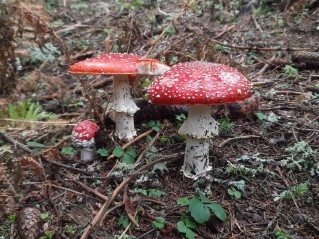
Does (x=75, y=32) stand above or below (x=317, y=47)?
below

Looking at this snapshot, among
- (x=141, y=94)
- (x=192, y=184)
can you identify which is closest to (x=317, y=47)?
(x=141, y=94)

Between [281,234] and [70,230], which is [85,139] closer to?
[70,230]

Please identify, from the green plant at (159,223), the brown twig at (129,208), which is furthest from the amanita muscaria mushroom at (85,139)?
the green plant at (159,223)

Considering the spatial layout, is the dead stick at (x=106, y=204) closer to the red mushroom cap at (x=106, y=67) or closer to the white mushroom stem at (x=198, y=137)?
the white mushroom stem at (x=198, y=137)

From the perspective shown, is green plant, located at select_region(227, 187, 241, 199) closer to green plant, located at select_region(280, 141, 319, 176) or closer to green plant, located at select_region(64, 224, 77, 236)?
green plant, located at select_region(280, 141, 319, 176)

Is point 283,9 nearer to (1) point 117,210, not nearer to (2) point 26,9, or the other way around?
(2) point 26,9

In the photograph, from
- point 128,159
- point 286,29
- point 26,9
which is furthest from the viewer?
point 286,29

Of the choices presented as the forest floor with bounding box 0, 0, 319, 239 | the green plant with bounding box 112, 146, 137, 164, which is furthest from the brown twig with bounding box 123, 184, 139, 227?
the green plant with bounding box 112, 146, 137, 164
